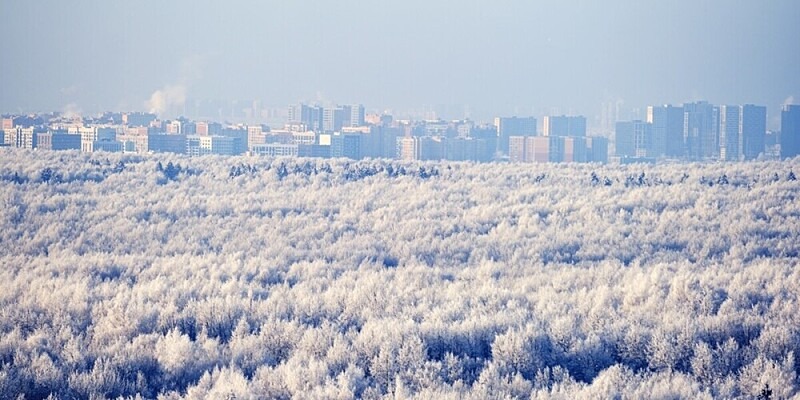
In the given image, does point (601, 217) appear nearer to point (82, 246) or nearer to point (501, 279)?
point (501, 279)

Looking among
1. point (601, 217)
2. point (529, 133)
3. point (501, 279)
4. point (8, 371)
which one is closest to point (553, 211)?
point (601, 217)

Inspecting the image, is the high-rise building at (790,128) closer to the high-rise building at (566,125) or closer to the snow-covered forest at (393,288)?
the high-rise building at (566,125)

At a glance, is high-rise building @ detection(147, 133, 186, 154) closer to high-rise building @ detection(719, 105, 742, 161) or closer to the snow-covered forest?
the snow-covered forest

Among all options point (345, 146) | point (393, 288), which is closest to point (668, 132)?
point (345, 146)

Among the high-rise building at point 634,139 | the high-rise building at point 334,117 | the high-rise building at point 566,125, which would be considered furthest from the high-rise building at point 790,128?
the high-rise building at point 334,117

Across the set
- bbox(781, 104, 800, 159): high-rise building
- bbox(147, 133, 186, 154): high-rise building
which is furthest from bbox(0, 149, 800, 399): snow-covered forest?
bbox(781, 104, 800, 159): high-rise building

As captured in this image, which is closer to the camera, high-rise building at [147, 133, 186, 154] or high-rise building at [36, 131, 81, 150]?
high-rise building at [36, 131, 81, 150]
